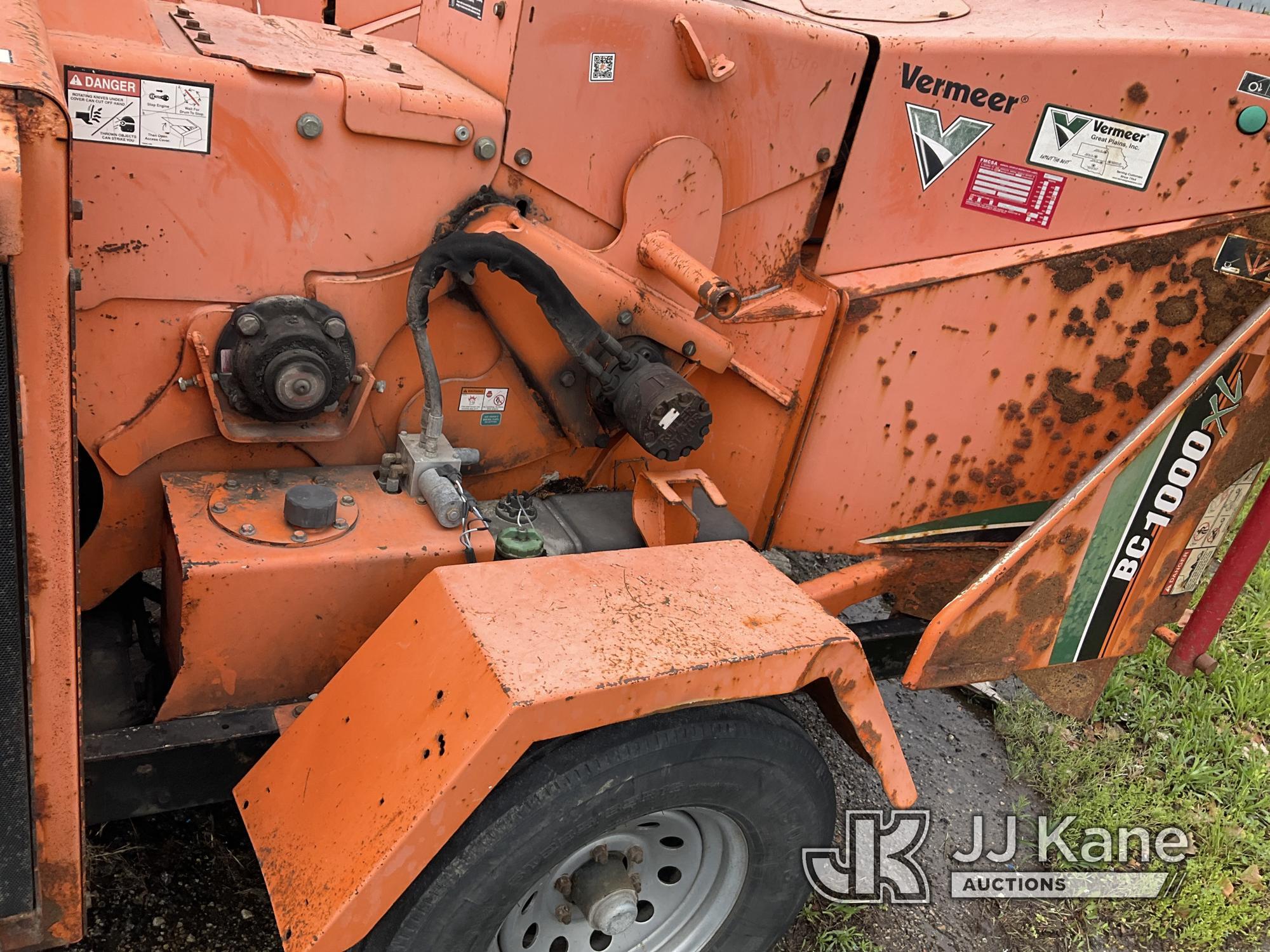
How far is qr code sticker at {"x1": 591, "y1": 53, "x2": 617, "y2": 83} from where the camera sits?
2037 mm

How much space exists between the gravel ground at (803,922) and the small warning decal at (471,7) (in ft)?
6.23

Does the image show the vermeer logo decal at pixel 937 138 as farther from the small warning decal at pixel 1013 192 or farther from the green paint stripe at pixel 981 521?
the green paint stripe at pixel 981 521

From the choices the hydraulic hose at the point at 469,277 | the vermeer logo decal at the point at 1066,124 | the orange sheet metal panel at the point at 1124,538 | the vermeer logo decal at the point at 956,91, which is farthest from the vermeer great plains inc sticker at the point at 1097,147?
the hydraulic hose at the point at 469,277

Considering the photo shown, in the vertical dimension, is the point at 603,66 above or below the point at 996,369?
above

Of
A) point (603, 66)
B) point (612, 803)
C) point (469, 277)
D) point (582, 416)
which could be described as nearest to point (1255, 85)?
point (603, 66)

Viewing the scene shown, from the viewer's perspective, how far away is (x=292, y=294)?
1.94 meters

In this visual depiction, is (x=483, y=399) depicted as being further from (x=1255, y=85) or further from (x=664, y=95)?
(x=1255, y=85)

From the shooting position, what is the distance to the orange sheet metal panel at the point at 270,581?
1.80 metres

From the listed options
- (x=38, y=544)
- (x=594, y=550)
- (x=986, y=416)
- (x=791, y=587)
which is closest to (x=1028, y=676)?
(x=986, y=416)

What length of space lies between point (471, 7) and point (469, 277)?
588 millimetres

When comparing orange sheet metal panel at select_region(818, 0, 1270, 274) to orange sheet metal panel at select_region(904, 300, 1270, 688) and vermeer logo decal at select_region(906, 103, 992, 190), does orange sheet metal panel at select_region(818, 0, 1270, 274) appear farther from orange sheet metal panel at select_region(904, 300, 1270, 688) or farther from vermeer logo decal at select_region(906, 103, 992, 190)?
orange sheet metal panel at select_region(904, 300, 1270, 688)

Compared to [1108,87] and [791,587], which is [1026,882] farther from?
[1108,87]

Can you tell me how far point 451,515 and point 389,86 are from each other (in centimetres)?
80

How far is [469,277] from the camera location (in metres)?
1.99
